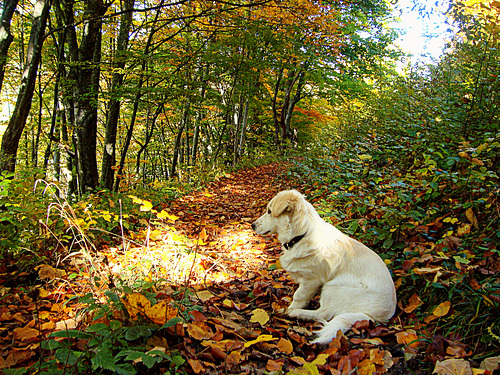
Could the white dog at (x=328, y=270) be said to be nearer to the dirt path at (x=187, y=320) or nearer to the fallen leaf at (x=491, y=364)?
the dirt path at (x=187, y=320)

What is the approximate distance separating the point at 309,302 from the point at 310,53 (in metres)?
13.1

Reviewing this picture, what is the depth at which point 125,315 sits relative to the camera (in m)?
2.04

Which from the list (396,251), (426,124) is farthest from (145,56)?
(426,124)

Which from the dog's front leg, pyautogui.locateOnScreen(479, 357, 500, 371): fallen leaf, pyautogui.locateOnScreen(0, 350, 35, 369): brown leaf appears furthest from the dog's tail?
pyautogui.locateOnScreen(0, 350, 35, 369): brown leaf

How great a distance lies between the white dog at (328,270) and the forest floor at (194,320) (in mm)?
161

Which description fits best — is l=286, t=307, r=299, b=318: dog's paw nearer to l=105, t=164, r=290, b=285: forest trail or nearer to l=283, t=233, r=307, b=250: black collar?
l=283, t=233, r=307, b=250: black collar

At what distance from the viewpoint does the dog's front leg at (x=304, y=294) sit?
10.2ft

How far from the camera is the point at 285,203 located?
10.6 ft

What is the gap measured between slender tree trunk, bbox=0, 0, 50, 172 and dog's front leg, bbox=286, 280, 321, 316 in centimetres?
445

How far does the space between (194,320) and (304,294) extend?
1.29m

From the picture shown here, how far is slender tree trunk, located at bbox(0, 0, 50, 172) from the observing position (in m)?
4.23

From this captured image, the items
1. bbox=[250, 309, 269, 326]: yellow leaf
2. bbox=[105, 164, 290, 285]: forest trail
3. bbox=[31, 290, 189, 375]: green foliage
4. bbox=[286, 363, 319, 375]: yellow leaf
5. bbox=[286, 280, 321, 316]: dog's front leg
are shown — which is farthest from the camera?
bbox=[105, 164, 290, 285]: forest trail

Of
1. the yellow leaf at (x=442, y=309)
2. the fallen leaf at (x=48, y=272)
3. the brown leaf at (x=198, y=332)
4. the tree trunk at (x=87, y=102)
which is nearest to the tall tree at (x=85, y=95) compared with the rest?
the tree trunk at (x=87, y=102)

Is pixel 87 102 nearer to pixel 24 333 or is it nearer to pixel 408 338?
pixel 24 333
